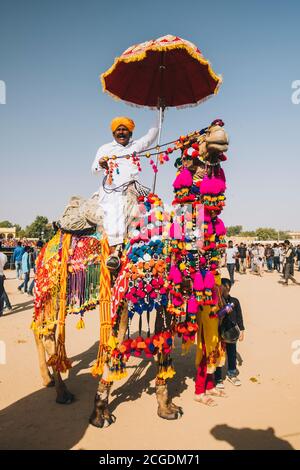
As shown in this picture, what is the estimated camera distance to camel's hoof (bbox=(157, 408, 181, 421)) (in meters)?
3.92

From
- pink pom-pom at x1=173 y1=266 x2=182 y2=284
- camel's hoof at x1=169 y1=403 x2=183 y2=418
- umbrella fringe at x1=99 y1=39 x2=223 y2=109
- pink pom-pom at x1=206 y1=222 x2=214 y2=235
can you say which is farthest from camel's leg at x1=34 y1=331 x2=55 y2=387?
umbrella fringe at x1=99 y1=39 x2=223 y2=109

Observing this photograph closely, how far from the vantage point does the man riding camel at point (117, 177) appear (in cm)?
406

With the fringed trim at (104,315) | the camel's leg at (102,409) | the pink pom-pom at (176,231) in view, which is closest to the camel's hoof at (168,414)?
the camel's leg at (102,409)

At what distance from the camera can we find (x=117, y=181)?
427 centimetres

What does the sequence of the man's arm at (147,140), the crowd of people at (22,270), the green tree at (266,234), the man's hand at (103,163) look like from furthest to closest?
the green tree at (266,234) < the crowd of people at (22,270) < the man's arm at (147,140) < the man's hand at (103,163)

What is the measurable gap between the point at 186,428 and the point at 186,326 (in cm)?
107

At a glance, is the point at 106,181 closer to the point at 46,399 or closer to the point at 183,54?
the point at 183,54

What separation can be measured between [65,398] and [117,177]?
2868 mm

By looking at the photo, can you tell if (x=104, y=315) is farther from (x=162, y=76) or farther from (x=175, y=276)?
(x=162, y=76)

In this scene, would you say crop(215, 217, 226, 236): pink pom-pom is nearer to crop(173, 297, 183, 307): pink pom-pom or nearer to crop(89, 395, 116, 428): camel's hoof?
crop(173, 297, 183, 307): pink pom-pom

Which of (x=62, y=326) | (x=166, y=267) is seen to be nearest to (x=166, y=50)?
(x=166, y=267)

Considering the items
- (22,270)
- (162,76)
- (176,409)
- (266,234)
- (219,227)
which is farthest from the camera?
(266,234)

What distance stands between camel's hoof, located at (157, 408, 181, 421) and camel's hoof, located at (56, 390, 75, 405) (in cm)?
119

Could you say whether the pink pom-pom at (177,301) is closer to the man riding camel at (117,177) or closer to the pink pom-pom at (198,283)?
the pink pom-pom at (198,283)
